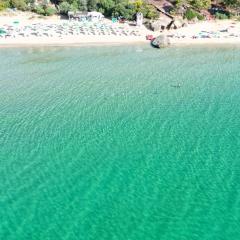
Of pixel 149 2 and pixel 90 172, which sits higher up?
pixel 149 2

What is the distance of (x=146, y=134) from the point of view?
Result: 32188 mm

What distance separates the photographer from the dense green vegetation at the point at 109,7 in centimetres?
6756

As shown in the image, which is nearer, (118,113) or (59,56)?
(118,113)

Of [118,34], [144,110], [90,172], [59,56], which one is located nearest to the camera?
[90,172]

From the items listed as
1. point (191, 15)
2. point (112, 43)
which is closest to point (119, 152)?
point (112, 43)

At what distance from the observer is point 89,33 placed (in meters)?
62.8

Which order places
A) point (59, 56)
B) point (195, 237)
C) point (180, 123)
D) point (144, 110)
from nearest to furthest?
point (195, 237) → point (180, 123) → point (144, 110) → point (59, 56)

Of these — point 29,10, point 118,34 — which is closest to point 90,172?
point 118,34

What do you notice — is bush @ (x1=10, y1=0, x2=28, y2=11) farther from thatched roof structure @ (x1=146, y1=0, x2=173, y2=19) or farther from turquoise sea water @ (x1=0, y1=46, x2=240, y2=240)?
turquoise sea water @ (x1=0, y1=46, x2=240, y2=240)

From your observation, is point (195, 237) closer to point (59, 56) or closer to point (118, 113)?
point (118, 113)

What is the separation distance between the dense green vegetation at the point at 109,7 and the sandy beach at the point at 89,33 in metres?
1.75

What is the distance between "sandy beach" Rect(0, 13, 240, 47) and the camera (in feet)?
200

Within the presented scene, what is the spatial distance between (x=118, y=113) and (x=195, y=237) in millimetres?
16833

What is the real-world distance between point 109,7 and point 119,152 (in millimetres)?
43421
